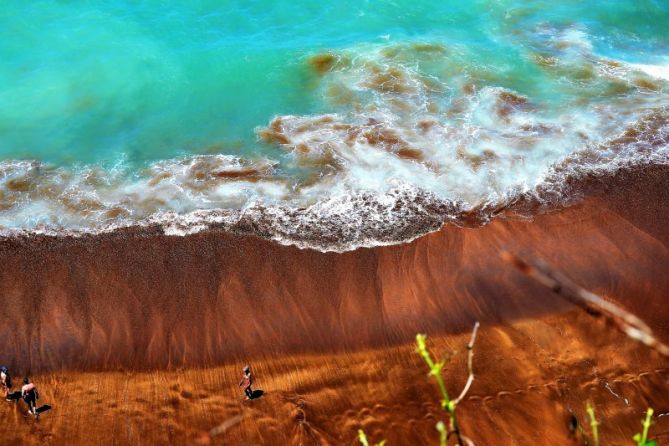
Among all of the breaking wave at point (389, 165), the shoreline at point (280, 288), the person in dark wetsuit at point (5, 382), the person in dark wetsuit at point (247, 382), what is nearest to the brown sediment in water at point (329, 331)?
the shoreline at point (280, 288)

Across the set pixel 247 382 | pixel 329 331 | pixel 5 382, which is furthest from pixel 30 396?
pixel 329 331

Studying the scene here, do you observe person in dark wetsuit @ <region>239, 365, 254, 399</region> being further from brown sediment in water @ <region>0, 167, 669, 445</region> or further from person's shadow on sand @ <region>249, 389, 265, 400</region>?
brown sediment in water @ <region>0, 167, 669, 445</region>

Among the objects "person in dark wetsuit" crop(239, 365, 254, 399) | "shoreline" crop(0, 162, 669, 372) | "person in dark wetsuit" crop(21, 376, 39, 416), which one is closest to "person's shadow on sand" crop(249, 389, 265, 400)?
"person in dark wetsuit" crop(239, 365, 254, 399)

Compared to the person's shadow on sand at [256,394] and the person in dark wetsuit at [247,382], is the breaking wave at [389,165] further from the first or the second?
the person's shadow on sand at [256,394]

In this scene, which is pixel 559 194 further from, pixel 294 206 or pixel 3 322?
pixel 3 322

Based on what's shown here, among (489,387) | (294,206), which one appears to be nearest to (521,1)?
(294,206)

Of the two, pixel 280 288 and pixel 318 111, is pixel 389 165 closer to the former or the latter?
pixel 318 111
